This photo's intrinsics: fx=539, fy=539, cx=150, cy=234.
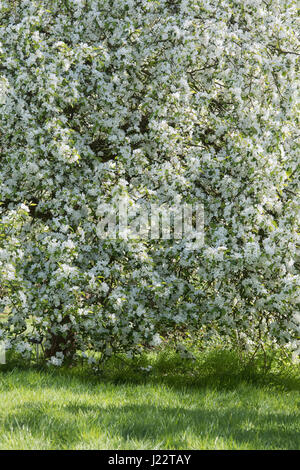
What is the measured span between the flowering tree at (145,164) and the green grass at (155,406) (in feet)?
1.99

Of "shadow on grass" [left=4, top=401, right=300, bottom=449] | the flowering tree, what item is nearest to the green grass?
"shadow on grass" [left=4, top=401, right=300, bottom=449]

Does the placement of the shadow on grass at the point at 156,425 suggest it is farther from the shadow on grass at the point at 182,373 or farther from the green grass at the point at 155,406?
the shadow on grass at the point at 182,373

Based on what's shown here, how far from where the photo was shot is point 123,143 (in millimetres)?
8352

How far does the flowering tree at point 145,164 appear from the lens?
7387 mm

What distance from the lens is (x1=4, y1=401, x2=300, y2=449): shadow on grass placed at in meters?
4.81

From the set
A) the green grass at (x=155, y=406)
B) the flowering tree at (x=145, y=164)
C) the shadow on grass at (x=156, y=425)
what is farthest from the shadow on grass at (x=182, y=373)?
the shadow on grass at (x=156, y=425)

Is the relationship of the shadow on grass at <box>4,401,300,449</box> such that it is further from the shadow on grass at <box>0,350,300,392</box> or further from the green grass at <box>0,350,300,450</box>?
the shadow on grass at <box>0,350,300,392</box>

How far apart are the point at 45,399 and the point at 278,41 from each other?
20.7ft

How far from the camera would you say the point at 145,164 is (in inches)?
326

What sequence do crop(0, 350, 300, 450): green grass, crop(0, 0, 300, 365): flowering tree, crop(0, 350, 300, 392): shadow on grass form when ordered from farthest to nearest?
crop(0, 350, 300, 392): shadow on grass < crop(0, 0, 300, 365): flowering tree < crop(0, 350, 300, 450): green grass

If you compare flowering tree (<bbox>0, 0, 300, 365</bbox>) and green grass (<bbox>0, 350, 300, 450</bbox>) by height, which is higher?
flowering tree (<bbox>0, 0, 300, 365</bbox>)

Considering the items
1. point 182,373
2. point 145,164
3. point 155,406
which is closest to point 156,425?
point 155,406

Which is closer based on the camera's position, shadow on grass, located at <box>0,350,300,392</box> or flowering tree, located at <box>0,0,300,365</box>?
flowering tree, located at <box>0,0,300,365</box>
